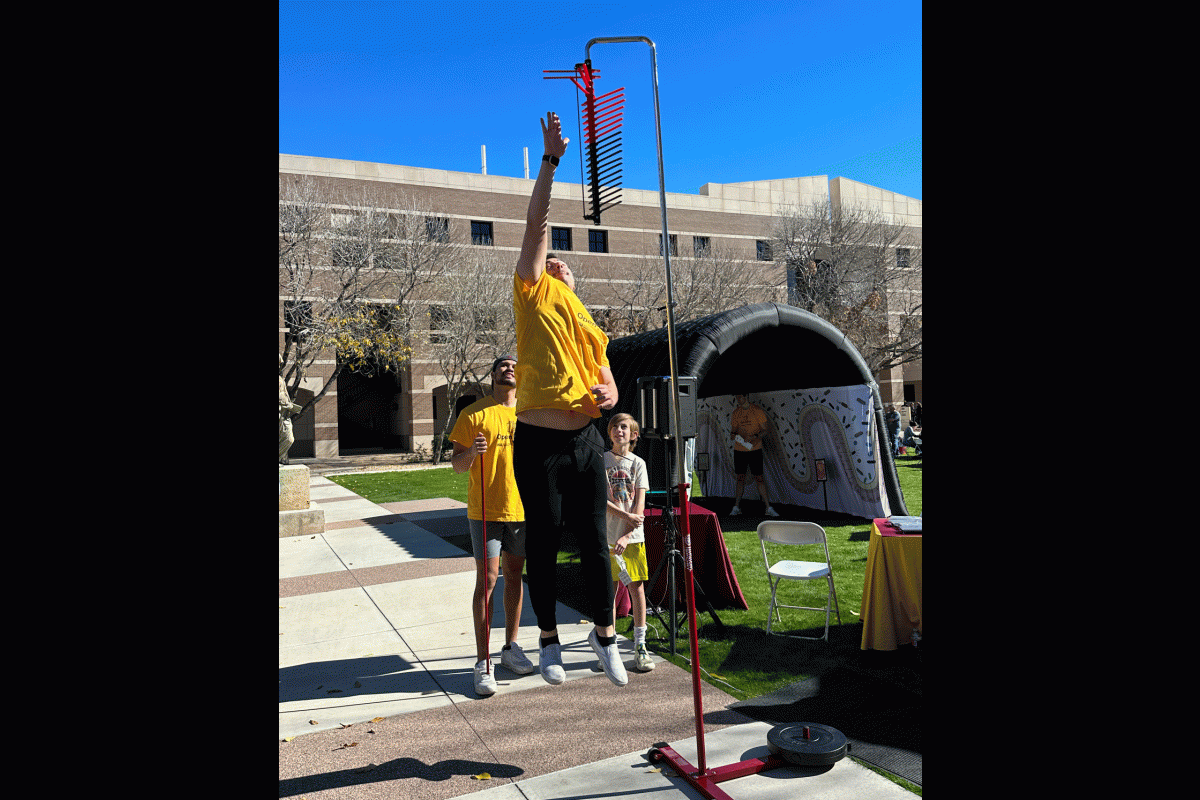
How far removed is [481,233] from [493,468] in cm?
3540

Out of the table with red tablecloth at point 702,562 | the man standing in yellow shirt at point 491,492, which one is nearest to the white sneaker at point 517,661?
the man standing in yellow shirt at point 491,492

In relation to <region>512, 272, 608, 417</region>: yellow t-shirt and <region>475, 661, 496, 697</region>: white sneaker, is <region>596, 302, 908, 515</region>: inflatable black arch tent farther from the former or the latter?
<region>512, 272, 608, 417</region>: yellow t-shirt

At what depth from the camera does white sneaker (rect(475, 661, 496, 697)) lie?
185 inches

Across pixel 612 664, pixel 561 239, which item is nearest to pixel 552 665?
pixel 612 664

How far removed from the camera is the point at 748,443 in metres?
13.0

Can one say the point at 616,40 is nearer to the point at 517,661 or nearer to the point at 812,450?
the point at 517,661

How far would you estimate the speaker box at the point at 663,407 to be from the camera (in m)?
3.97

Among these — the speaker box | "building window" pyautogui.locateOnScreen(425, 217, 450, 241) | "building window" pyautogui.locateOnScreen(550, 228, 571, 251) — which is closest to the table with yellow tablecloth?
the speaker box

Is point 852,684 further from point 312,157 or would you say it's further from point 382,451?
point 382,451

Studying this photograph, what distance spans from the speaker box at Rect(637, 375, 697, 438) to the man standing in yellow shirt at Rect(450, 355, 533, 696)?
0.95 metres

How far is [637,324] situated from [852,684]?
104ft

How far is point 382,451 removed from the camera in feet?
129
